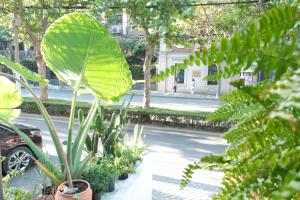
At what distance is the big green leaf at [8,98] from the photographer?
3.16 m

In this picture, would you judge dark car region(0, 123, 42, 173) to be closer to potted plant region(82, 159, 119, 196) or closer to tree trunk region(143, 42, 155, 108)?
potted plant region(82, 159, 119, 196)

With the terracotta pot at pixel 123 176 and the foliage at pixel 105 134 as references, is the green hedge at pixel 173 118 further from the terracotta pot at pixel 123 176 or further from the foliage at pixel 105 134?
the terracotta pot at pixel 123 176

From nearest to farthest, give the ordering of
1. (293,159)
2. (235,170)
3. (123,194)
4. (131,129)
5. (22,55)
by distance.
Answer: (293,159), (235,170), (123,194), (131,129), (22,55)

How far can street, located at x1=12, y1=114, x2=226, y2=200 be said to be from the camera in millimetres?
5988

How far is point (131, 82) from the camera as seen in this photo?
3.15 meters

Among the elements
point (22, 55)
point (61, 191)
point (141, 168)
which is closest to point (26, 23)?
point (141, 168)

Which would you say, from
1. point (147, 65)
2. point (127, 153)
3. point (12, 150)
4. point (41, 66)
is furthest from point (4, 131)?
point (41, 66)

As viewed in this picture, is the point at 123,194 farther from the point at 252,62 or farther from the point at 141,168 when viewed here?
the point at 252,62

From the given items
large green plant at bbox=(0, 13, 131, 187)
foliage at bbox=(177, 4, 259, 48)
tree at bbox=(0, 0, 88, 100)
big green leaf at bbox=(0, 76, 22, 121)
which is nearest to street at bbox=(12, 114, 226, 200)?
big green leaf at bbox=(0, 76, 22, 121)

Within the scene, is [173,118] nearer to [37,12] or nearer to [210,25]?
[37,12]

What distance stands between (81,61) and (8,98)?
38.1 inches

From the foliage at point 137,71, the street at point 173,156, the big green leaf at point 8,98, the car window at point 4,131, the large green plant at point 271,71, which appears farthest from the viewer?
the foliage at point 137,71

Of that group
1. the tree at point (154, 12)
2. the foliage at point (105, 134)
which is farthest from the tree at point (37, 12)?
the foliage at point (105, 134)

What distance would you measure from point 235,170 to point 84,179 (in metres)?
2.79
